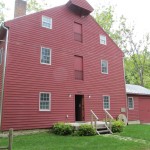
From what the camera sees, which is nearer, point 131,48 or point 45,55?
point 45,55

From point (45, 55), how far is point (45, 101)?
325 centimetres

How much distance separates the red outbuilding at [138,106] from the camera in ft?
66.7

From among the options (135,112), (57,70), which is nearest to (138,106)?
(135,112)

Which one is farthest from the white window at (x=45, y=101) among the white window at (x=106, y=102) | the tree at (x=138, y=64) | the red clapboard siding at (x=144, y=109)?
the tree at (x=138, y=64)

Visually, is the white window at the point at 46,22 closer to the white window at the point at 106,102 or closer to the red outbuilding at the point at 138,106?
the white window at the point at 106,102

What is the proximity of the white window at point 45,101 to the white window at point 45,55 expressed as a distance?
2256 mm

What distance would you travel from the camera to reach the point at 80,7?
17.5 metres

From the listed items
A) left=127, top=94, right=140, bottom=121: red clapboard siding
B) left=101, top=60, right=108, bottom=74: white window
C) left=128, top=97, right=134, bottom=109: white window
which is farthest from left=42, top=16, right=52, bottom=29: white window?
left=128, top=97, right=134, bottom=109: white window

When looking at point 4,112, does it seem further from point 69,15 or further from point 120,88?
point 120,88

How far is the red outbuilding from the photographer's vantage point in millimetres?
20328

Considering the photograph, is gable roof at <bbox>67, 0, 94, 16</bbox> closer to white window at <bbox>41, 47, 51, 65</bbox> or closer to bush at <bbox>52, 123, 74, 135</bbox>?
white window at <bbox>41, 47, 51, 65</bbox>

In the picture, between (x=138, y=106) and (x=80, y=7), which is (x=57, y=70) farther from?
(x=138, y=106)

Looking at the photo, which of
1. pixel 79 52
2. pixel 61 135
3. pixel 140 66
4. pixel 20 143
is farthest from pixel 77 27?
pixel 140 66

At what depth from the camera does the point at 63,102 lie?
15.0 meters
